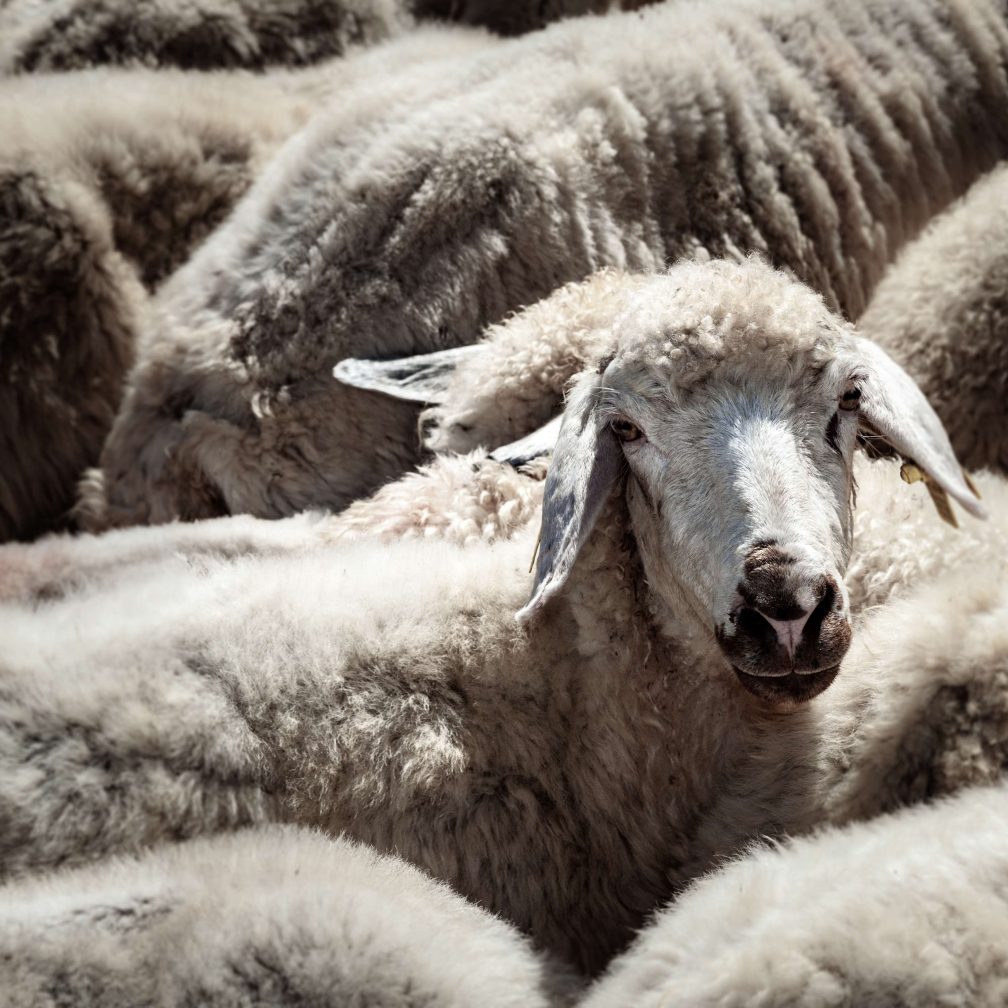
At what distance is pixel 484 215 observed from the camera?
4227 mm

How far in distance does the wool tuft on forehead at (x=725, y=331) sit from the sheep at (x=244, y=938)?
46.2 inches

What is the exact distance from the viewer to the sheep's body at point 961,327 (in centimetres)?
402

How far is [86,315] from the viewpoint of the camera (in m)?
4.56

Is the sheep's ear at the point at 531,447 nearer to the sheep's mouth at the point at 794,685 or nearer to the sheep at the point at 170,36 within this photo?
the sheep's mouth at the point at 794,685

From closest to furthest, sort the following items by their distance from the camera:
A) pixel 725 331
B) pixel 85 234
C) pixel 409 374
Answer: pixel 725 331 → pixel 409 374 → pixel 85 234

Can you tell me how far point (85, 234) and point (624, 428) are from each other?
2.35 m

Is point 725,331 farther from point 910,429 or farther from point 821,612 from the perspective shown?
point 821,612

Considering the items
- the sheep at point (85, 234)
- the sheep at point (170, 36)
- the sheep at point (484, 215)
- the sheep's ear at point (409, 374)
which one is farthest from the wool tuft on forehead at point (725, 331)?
the sheep at point (170, 36)

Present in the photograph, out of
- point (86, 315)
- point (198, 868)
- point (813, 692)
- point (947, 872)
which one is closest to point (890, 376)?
point (813, 692)

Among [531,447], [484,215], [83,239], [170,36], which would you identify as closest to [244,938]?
[531,447]

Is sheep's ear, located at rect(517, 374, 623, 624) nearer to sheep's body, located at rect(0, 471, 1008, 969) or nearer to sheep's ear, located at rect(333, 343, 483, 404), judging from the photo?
sheep's body, located at rect(0, 471, 1008, 969)

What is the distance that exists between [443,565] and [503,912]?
0.72 meters

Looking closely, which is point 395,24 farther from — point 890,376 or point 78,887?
point 78,887

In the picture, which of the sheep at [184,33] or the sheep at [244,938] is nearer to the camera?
the sheep at [244,938]
